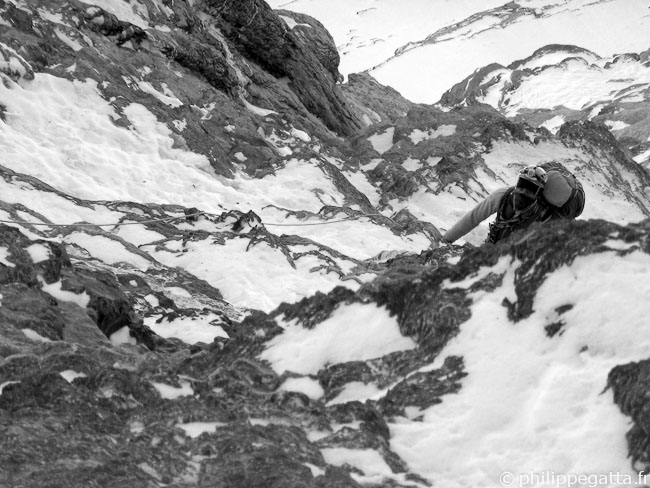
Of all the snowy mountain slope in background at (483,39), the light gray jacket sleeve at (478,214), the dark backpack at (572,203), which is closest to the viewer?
the dark backpack at (572,203)

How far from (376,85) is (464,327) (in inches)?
2005

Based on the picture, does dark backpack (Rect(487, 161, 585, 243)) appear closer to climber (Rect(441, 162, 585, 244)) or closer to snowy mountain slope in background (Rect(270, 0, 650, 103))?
climber (Rect(441, 162, 585, 244))

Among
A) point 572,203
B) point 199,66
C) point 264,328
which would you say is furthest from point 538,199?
point 199,66

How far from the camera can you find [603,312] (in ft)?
18.8

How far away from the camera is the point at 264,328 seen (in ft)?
24.9

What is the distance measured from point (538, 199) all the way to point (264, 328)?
373 cm

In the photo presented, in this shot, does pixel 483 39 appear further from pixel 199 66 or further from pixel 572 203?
pixel 572 203

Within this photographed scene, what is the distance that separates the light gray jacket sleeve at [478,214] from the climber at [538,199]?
0.06ft

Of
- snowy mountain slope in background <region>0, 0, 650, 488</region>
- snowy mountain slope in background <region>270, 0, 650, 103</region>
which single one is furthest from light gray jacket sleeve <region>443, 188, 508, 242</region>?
snowy mountain slope in background <region>270, 0, 650, 103</region>

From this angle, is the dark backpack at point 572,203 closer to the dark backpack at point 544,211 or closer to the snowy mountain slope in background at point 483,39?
the dark backpack at point 544,211

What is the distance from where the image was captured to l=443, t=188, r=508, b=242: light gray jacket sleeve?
31.1 ft


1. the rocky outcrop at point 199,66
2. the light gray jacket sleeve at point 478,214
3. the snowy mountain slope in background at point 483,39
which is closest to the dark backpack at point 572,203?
the light gray jacket sleeve at point 478,214

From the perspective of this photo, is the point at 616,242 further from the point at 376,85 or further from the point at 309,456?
the point at 376,85

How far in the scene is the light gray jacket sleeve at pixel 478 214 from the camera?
948 cm
